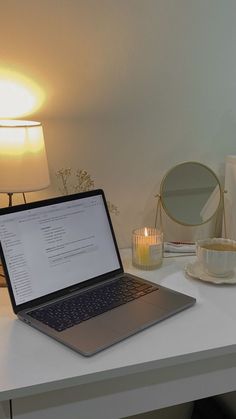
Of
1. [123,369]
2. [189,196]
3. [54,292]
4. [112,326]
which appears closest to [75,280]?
[54,292]

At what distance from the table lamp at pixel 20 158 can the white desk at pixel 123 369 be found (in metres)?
0.33

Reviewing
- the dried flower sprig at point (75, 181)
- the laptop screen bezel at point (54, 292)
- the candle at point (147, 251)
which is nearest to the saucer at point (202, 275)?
the candle at point (147, 251)

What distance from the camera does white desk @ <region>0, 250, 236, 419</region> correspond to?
85cm

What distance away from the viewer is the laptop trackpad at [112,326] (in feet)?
3.03

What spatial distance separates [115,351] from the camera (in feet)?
3.01

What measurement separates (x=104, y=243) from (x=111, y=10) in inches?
26.7

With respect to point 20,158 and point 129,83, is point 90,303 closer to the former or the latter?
point 20,158

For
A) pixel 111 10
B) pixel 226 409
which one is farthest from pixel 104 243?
pixel 226 409

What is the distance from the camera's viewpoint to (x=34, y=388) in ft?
2.70

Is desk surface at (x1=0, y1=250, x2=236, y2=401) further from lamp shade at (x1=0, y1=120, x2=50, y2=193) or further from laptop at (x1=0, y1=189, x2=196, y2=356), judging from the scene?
lamp shade at (x1=0, y1=120, x2=50, y2=193)

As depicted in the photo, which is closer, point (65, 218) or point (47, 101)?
point (65, 218)

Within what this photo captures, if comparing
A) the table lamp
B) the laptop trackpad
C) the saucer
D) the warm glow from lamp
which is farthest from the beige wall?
the laptop trackpad

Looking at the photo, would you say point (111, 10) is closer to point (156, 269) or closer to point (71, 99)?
point (71, 99)

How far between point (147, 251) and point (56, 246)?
0.99 ft
